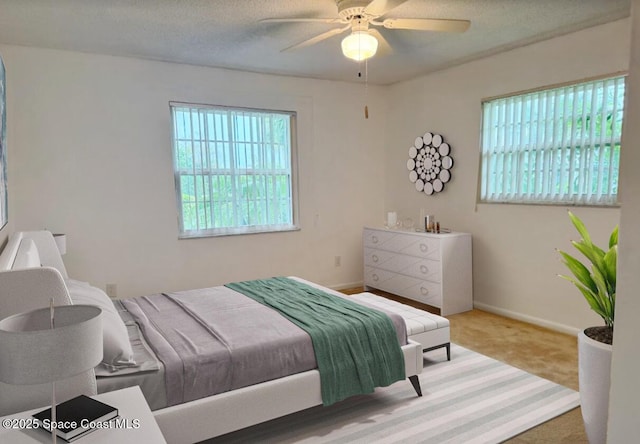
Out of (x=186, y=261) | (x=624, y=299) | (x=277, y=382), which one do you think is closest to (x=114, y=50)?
(x=186, y=261)

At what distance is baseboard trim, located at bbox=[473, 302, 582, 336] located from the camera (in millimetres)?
3631

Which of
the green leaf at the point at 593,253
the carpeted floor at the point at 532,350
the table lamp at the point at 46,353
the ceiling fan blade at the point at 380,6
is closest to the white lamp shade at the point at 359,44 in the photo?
the ceiling fan blade at the point at 380,6

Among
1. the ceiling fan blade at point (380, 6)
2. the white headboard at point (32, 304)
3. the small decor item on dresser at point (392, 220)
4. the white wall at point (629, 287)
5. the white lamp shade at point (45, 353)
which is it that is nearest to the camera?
the white lamp shade at point (45, 353)

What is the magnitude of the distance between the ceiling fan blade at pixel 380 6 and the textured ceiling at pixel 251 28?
0.33 meters

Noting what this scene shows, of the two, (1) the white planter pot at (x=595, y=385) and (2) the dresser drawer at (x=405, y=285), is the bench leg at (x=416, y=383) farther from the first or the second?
(2) the dresser drawer at (x=405, y=285)

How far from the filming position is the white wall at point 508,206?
3.42 m

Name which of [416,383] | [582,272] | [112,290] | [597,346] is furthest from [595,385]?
[112,290]

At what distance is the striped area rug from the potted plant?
43 cm

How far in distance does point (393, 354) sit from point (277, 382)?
0.72 m

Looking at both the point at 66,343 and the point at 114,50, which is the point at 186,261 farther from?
the point at 66,343

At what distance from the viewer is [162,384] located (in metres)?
1.93

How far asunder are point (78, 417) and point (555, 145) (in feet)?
12.6

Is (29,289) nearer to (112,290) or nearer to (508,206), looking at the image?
(112,290)

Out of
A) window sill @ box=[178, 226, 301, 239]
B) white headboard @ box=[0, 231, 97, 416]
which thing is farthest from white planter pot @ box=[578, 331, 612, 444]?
window sill @ box=[178, 226, 301, 239]
